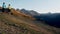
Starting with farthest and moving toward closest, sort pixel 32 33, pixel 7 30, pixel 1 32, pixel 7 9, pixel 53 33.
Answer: pixel 7 9 < pixel 53 33 < pixel 32 33 < pixel 7 30 < pixel 1 32

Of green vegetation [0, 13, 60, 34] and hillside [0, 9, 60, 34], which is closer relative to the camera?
green vegetation [0, 13, 60, 34]

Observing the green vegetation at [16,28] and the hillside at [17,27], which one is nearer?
the green vegetation at [16,28]

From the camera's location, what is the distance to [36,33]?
31.5 meters

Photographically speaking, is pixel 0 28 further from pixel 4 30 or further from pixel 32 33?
pixel 32 33

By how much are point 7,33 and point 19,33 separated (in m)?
2.15

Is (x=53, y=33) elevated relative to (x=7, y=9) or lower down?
lower down

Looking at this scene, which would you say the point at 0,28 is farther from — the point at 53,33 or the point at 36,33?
the point at 53,33

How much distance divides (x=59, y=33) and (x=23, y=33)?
36.0 ft

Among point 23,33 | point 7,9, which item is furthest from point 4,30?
point 7,9

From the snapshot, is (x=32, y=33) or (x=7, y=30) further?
Answer: (x=32, y=33)

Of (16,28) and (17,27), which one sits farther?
(17,27)

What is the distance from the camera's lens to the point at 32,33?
30.8m

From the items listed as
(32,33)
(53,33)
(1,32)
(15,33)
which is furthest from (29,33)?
(53,33)

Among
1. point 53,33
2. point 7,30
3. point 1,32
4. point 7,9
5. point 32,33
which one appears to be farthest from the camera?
point 7,9
